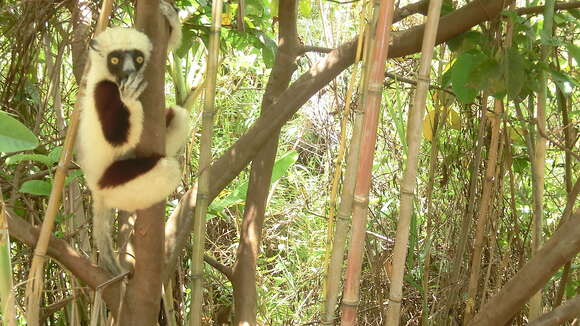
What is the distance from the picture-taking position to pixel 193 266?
1.88 m

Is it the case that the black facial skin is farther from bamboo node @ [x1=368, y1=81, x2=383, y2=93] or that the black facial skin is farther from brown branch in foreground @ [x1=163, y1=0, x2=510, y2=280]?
bamboo node @ [x1=368, y1=81, x2=383, y2=93]

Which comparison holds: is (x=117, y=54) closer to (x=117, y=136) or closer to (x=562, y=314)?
(x=117, y=136)

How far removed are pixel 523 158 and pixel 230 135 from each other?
97.3 inches

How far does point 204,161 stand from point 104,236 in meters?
0.69

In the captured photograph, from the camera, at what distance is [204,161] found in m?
1.85

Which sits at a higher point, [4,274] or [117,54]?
[117,54]

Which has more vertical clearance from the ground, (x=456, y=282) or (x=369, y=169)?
(x=369, y=169)

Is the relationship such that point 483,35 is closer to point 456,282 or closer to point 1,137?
point 456,282

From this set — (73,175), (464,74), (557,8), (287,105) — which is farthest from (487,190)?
(73,175)

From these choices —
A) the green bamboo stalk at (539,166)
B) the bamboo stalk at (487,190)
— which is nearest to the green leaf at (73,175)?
the bamboo stalk at (487,190)

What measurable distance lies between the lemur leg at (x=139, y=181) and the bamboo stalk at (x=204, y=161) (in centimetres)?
16

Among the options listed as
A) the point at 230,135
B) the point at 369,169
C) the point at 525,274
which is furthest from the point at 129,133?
the point at 230,135

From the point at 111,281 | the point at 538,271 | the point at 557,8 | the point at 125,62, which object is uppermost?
the point at 557,8

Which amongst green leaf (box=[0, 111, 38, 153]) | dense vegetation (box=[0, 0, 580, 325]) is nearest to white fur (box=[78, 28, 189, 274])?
dense vegetation (box=[0, 0, 580, 325])
